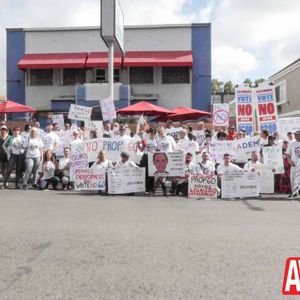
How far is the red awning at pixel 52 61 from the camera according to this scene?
88.7 feet

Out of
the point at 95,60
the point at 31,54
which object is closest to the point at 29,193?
the point at 95,60

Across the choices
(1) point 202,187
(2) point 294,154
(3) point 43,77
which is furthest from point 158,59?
(1) point 202,187

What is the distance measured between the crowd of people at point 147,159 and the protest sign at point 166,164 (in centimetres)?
3

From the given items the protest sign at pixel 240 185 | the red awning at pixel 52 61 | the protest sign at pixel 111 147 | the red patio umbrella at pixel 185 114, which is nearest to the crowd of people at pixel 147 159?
the protest sign at pixel 111 147

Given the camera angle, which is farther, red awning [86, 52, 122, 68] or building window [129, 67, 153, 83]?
building window [129, 67, 153, 83]

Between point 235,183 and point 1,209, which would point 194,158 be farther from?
point 1,209

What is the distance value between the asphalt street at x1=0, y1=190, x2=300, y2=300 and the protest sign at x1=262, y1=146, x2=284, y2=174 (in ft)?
7.56

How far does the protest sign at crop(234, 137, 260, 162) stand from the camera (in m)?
13.4

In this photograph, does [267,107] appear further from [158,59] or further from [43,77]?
[43,77]

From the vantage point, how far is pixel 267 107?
14.2 metres

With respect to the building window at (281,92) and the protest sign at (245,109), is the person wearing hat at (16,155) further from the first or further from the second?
the building window at (281,92)

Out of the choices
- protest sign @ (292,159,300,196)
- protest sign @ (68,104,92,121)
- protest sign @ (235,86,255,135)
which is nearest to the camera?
protest sign @ (292,159,300,196)

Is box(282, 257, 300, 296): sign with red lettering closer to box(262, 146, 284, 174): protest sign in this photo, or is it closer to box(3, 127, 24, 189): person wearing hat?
box(262, 146, 284, 174): protest sign

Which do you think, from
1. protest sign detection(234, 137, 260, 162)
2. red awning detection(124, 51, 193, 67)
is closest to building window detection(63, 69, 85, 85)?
red awning detection(124, 51, 193, 67)
